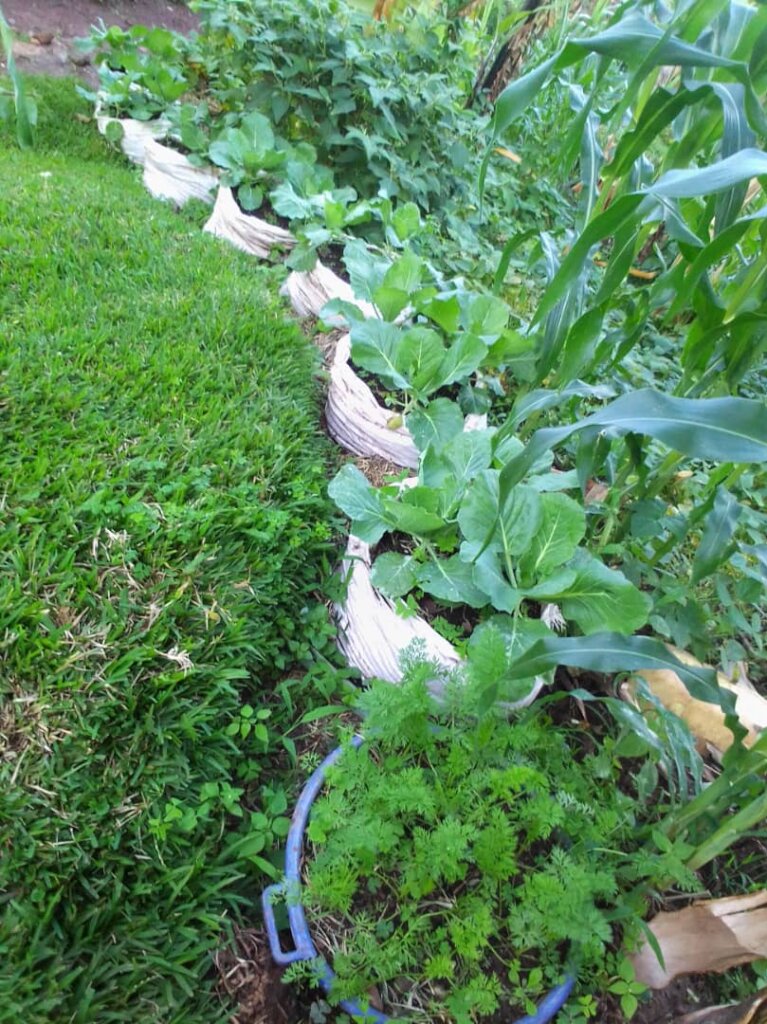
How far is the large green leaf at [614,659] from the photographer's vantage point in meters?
1.00

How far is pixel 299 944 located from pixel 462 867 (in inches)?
11.4

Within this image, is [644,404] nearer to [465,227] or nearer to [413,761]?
[413,761]

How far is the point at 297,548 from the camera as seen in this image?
161 cm

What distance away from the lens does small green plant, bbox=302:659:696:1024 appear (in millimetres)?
987

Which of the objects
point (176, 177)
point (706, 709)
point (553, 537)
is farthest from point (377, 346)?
point (176, 177)

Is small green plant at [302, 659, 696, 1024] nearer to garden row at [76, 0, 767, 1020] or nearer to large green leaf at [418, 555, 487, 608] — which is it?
garden row at [76, 0, 767, 1020]

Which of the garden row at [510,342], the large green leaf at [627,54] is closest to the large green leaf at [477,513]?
the garden row at [510,342]

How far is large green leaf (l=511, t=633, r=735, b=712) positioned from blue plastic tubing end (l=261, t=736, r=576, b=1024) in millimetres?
416

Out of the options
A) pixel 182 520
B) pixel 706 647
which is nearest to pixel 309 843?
pixel 182 520

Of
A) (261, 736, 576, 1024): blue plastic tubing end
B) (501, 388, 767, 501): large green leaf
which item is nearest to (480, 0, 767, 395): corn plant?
(501, 388, 767, 501): large green leaf

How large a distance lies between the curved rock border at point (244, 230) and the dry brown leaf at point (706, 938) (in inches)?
94.2

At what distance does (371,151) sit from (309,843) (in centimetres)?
246

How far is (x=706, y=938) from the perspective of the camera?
1.10m

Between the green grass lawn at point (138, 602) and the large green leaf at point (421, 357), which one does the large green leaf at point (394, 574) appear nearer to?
the green grass lawn at point (138, 602)
